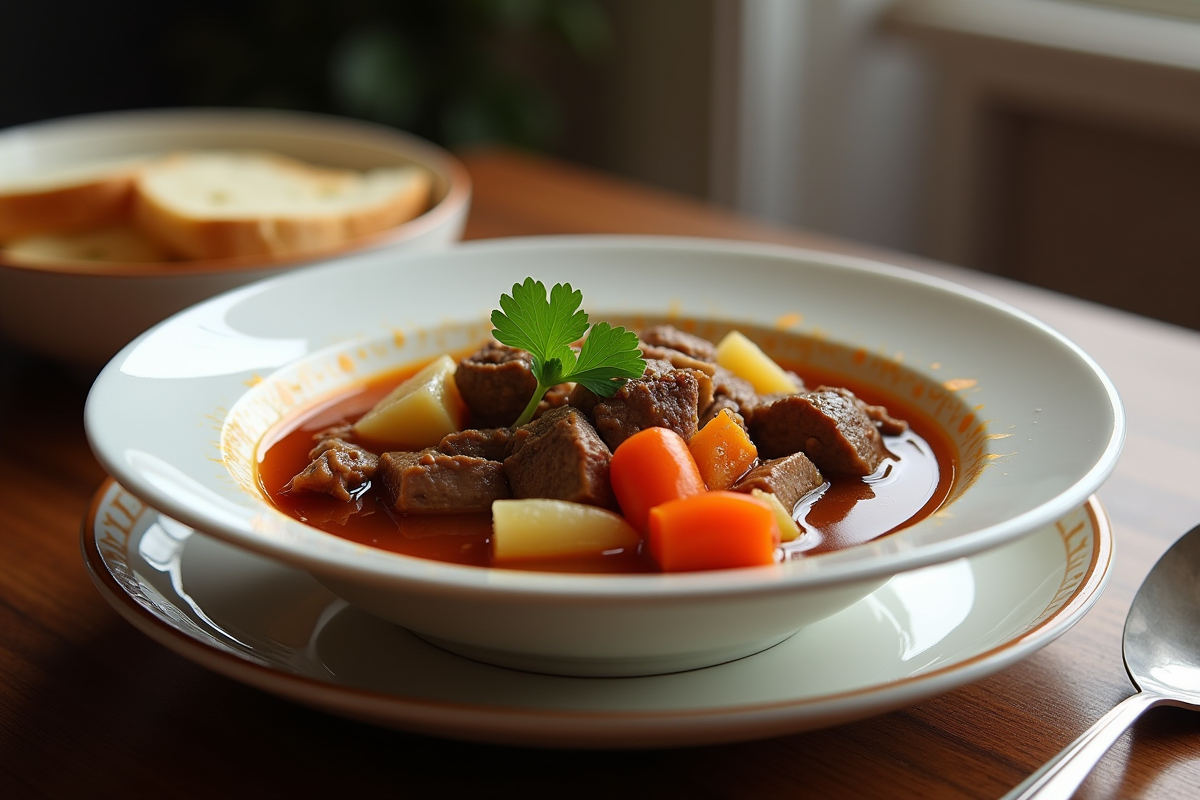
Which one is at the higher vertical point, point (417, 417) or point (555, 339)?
point (555, 339)

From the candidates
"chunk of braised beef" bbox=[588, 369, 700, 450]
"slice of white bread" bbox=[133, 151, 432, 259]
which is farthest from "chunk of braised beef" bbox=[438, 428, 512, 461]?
"slice of white bread" bbox=[133, 151, 432, 259]

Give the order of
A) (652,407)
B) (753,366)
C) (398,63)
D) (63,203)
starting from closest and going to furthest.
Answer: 1. (652,407)
2. (753,366)
3. (63,203)
4. (398,63)

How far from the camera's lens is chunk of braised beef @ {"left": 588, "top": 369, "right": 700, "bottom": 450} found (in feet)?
5.03

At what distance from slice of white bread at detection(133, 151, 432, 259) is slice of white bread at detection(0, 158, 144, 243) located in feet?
0.16

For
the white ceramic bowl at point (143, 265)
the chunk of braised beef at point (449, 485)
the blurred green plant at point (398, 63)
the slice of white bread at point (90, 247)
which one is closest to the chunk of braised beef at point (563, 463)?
the chunk of braised beef at point (449, 485)

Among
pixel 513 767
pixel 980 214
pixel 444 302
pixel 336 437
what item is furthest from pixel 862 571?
pixel 980 214

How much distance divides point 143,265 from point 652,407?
1531 millimetres

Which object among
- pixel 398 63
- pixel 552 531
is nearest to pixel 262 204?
pixel 552 531

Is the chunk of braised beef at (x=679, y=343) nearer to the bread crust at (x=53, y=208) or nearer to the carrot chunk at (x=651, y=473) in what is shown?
the carrot chunk at (x=651, y=473)

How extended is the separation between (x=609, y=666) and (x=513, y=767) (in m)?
0.15

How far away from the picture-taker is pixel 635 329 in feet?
6.66

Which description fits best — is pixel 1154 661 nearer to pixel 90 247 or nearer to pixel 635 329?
pixel 635 329

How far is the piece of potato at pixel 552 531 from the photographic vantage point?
4.51 feet

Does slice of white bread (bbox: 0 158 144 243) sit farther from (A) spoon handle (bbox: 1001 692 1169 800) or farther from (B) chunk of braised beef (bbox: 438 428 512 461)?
(A) spoon handle (bbox: 1001 692 1169 800)
